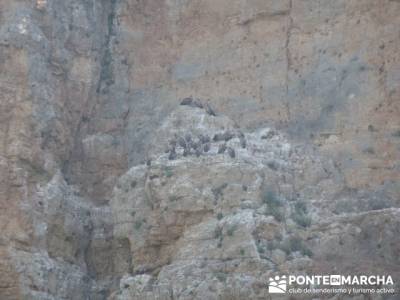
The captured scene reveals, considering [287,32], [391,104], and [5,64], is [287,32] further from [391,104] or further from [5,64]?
[5,64]

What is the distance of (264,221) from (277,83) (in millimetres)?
6511

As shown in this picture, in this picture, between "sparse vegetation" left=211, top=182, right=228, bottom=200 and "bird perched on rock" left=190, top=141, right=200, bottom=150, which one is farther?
"bird perched on rock" left=190, top=141, right=200, bottom=150

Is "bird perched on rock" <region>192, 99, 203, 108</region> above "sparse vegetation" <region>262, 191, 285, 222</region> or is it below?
above

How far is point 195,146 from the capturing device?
34719 mm

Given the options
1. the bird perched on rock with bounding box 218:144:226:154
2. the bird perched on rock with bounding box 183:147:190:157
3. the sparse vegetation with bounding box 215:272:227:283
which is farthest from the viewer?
the bird perched on rock with bounding box 183:147:190:157

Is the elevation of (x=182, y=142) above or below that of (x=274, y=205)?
above

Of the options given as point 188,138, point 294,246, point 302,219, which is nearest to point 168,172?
point 188,138

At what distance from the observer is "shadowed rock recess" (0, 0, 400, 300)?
31031 millimetres

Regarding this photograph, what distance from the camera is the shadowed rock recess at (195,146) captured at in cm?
3103

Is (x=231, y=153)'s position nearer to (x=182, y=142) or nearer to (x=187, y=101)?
(x=182, y=142)

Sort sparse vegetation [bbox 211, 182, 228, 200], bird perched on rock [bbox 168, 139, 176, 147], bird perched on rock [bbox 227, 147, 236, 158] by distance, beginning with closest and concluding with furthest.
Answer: sparse vegetation [bbox 211, 182, 228, 200] → bird perched on rock [bbox 227, 147, 236, 158] → bird perched on rock [bbox 168, 139, 176, 147]

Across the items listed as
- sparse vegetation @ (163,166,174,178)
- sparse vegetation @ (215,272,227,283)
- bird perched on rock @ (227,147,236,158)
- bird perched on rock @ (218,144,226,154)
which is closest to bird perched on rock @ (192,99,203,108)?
bird perched on rock @ (218,144,226,154)

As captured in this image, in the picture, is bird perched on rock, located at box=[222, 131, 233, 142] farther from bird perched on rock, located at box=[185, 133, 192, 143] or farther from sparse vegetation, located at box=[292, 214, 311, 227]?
sparse vegetation, located at box=[292, 214, 311, 227]

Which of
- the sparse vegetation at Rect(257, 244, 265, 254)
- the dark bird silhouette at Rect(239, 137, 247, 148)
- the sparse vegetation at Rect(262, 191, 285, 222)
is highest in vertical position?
the dark bird silhouette at Rect(239, 137, 247, 148)
